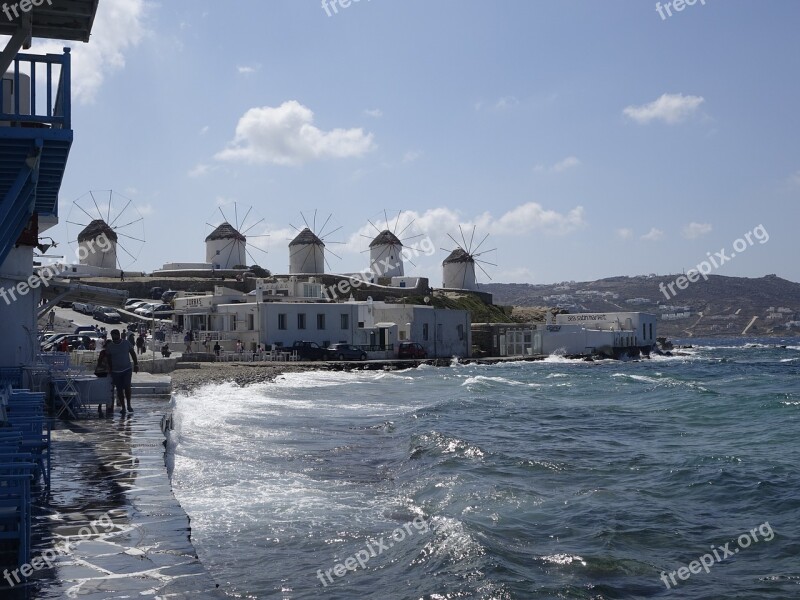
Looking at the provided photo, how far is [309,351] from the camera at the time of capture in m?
46.4

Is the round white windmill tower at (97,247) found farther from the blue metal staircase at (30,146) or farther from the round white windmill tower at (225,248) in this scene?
the blue metal staircase at (30,146)

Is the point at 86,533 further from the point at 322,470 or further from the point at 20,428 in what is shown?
the point at 322,470

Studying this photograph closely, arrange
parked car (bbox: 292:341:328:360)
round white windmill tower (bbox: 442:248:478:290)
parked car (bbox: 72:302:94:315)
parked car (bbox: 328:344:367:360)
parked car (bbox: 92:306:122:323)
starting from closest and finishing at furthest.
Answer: parked car (bbox: 292:341:328:360), parked car (bbox: 328:344:367:360), parked car (bbox: 92:306:122:323), parked car (bbox: 72:302:94:315), round white windmill tower (bbox: 442:248:478:290)

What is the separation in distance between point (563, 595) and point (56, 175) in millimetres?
8142

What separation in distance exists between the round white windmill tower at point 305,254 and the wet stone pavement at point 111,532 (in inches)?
2860

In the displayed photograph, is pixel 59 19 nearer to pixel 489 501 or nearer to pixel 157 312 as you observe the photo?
pixel 489 501

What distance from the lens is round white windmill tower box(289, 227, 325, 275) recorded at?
3287 inches

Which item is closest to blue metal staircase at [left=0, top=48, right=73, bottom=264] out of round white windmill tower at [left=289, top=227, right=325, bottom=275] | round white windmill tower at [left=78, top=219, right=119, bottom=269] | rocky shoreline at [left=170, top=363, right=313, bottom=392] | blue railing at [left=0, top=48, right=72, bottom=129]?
blue railing at [left=0, top=48, right=72, bottom=129]

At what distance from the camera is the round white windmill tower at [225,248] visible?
274ft

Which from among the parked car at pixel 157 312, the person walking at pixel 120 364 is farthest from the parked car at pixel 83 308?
the person walking at pixel 120 364

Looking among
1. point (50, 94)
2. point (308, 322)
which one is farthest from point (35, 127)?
point (308, 322)

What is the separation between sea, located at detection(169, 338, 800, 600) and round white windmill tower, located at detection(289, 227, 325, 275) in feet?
198

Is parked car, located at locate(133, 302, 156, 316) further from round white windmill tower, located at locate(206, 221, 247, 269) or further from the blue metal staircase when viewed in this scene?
the blue metal staircase

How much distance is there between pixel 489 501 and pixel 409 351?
40.2 meters
